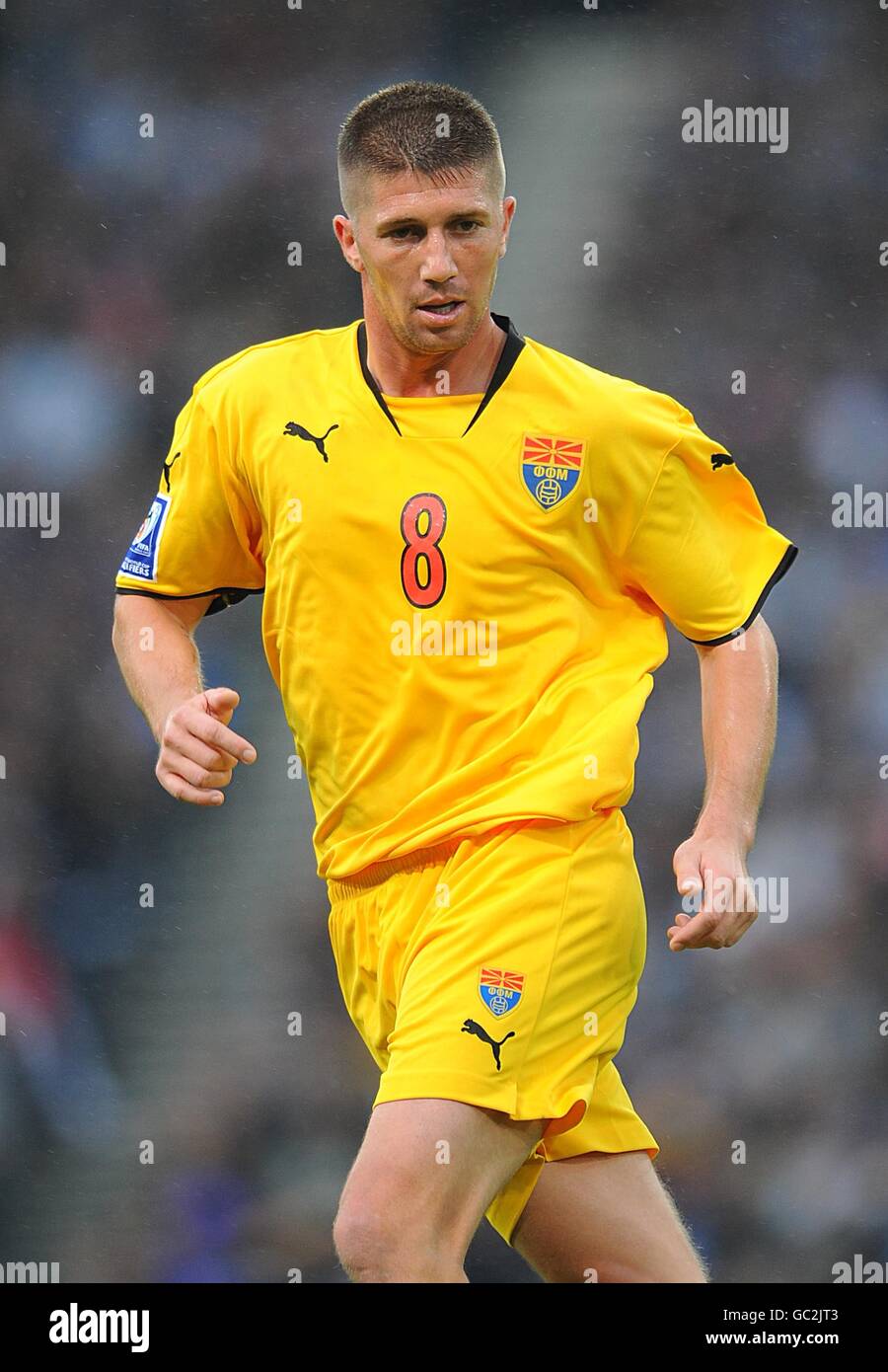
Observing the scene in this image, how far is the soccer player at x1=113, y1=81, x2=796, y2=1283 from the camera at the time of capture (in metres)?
3.15

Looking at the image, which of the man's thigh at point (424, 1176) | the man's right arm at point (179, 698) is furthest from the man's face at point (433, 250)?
the man's thigh at point (424, 1176)

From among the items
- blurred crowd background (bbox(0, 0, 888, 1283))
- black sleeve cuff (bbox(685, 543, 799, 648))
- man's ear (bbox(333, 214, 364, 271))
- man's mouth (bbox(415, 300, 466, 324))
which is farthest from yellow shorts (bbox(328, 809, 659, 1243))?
blurred crowd background (bbox(0, 0, 888, 1283))

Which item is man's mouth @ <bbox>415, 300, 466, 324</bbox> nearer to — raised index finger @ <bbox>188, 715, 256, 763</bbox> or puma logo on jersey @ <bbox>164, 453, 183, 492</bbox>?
puma logo on jersey @ <bbox>164, 453, 183, 492</bbox>

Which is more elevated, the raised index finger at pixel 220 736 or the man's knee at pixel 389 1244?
the raised index finger at pixel 220 736

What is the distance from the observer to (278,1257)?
17.9 ft

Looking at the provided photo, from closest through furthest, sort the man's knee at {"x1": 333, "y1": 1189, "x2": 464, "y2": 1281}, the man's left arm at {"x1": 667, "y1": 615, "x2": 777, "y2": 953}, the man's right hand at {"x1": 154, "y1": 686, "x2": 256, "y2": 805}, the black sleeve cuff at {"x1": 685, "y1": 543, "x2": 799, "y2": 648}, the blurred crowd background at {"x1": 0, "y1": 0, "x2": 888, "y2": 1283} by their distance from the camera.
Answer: the man's knee at {"x1": 333, "y1": 1189, "x2": 464, "y2": 1281}
the man's right hand at {"x1": 154, "y1": 686, "x2": 256, "y2": 805}
the man's left arm at {"x1": 667, "y1": 615, "x2": 777, "y2": 953}
the black sleeve cuff at {"x1": 685, "y1": 543, "x2": 799, "y2": 648}
the blurred crowd background at {"x1": 0, "y1": 0, "x2": 888, "y2": 1283}

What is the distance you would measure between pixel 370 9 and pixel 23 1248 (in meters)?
3.70

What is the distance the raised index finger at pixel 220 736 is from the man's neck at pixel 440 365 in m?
0.75

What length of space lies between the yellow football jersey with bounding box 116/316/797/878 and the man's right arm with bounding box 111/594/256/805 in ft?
0.61

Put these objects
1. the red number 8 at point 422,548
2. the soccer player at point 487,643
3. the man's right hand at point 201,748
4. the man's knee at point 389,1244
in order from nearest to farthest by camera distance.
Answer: the man's knee at point 389,1244
the man's right hand at point 201,748
the soccer player at point 487,643
the red number 8 at point 422,548

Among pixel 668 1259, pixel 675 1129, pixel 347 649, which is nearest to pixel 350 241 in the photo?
pixel 347 649

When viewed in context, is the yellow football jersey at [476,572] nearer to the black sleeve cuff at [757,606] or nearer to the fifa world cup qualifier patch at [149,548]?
the black sleeve cuff at [757,606]

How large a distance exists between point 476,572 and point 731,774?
550 millimetres

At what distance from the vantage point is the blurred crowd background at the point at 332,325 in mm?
5566
